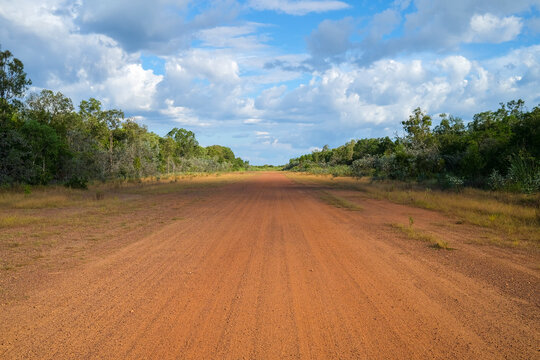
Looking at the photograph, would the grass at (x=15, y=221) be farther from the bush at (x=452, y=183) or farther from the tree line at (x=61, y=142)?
the bush at (x=452, y=183)

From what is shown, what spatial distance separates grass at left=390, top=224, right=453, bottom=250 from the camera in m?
7.74

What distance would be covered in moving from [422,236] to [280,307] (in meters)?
5.67

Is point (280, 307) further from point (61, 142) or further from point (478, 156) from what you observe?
point (61, 142)

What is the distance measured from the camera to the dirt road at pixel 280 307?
137 inches

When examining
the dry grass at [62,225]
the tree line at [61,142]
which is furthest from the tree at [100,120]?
the dry grass at [62,225]

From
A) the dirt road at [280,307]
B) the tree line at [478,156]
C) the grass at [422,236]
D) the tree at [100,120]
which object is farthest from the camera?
the tree at [100,120]

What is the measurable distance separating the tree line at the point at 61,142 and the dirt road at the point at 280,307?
19833mm

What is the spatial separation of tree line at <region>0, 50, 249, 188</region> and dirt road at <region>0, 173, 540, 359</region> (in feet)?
65.1

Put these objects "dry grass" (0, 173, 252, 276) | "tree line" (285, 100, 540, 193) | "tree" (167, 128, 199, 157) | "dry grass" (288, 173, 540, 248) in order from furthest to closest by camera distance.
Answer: "tree" (167, 128, 199, 157) < "tree line" (285, 100, 540, 193) < "dry grass" (288, 173, 540, 248) < "dry grass" (0, 173, 252, 276)

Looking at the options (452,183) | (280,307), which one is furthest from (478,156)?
(280,307)

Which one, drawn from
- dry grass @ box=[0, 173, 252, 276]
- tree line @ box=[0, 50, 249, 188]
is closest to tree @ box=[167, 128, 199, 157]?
tree line @ box=[0, 50, 249, 188]

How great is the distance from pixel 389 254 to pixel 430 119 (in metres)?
43.0

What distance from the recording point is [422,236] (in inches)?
345

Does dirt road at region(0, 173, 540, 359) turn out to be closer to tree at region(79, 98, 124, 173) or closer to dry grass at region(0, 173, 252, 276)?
dry grass at region(0, 173, 252, 276)
